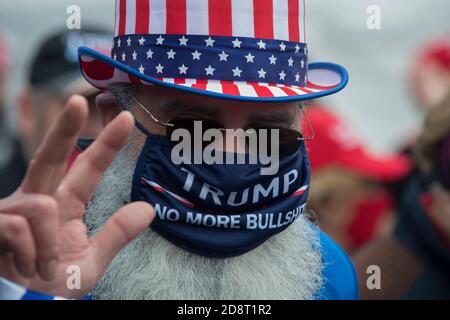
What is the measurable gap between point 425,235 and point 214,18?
1697 mm

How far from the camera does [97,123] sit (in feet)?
12.1

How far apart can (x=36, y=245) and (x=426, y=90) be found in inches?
195

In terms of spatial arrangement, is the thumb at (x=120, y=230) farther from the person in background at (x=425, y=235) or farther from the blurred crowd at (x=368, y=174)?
the person in background at (x=425, y=235)

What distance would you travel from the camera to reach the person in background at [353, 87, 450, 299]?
→ 3.37 m

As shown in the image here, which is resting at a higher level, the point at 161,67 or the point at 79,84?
the point at 161,67

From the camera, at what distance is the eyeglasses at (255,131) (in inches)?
88.0

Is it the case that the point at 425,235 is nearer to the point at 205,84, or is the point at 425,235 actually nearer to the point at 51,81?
the point at 205,84

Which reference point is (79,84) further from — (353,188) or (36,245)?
(36,245)

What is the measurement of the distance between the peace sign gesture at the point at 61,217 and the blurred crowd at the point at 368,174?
71cm

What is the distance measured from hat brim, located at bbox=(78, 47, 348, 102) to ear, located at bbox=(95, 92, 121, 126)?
31 mm

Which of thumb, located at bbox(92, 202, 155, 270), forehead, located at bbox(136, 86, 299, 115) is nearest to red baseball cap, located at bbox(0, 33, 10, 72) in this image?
forehead, located at bbox(136, 86, 299, 115)

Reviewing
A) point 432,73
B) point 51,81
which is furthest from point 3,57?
point 432,73

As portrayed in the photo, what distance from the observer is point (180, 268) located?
87.7 inches

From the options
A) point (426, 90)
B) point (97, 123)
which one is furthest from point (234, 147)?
point (426, 90)
